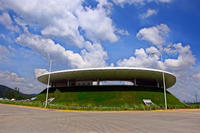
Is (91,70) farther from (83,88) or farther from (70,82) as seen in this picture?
(70,82)

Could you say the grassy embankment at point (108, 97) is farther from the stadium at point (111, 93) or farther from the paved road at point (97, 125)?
the paved road at point (97, 125)

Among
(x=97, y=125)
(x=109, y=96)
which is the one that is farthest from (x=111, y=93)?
(x=97, y=125)

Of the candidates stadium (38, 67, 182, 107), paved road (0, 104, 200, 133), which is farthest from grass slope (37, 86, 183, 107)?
paved road (0, 104, 200, 133)

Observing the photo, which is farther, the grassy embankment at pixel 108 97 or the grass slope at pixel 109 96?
the grass slope at pixel 109 96

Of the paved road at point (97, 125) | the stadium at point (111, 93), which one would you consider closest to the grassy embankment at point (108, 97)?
the stadium at point (111, 93)

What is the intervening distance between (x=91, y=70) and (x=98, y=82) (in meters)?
9.22

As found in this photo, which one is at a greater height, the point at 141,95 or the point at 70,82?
the point at 70,82

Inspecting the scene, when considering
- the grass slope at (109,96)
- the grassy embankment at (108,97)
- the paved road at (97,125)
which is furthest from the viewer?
the grass slope at (109,96)

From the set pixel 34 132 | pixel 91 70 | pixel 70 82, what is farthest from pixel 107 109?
pixel 70 82

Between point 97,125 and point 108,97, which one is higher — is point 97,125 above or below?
below

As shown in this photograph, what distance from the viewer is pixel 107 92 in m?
40.7

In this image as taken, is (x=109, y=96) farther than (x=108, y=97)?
Yes

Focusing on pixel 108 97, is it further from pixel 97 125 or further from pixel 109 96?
pixel 97 125

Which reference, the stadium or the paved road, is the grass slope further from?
the paved road
